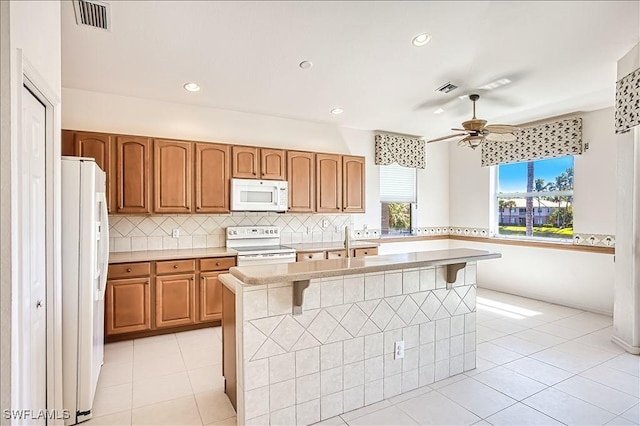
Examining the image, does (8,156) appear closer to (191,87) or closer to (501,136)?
(191,87)

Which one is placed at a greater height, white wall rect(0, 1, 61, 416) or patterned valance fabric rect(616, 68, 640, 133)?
patterned valance fabric rect(616, 68, 640, 133)

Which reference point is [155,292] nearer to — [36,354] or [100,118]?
[36,354]

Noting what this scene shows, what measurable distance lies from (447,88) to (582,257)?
3096 millimetres

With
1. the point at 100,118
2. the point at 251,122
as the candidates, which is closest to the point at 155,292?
the point at 100,118

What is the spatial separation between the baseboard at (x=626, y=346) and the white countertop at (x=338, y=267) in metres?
1.97

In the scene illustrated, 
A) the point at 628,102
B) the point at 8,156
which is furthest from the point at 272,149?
the point at 628,102

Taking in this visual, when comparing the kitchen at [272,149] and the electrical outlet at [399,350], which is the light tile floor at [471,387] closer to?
the kitchen at [272,149]

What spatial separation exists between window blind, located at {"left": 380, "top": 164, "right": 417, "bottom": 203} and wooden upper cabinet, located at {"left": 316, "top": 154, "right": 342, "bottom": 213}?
3.92 feet

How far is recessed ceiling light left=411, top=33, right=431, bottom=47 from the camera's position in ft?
8.97

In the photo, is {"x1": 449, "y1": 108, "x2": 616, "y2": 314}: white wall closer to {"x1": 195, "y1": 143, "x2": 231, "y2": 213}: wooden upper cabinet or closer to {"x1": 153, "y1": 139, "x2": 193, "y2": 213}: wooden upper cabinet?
{"x1": 195, "y1": 143, "x2": 231, "y2": 213}: wooden upper cabinet

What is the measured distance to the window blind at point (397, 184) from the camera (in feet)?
19.5

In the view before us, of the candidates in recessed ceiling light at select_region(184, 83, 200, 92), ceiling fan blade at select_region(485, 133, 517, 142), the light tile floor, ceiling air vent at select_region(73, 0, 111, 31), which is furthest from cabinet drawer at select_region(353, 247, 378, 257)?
ceiling air vent at select_region(73, 0, 111, 31)

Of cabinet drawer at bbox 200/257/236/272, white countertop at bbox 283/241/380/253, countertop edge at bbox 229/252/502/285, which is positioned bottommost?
cabinet drawer at bbox 200/257/236/272

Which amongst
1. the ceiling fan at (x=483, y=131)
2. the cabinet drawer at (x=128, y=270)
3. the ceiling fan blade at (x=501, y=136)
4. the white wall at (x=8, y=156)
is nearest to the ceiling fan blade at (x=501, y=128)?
the ceiling fan at (x=483, y=131)
